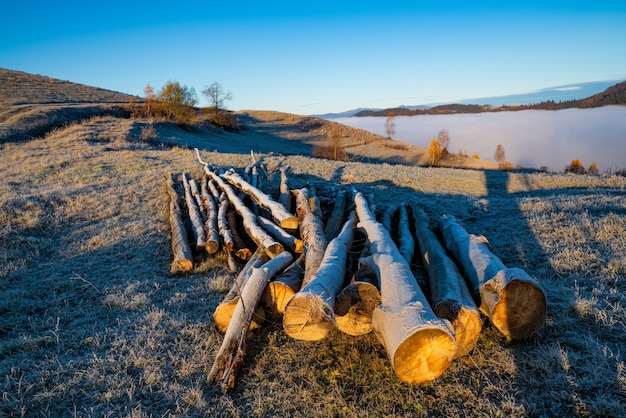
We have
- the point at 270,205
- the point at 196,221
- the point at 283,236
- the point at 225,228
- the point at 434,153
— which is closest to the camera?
the point at 283,236

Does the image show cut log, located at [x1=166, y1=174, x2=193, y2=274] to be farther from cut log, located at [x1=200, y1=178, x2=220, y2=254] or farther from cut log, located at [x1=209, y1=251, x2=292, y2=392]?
cut log, located at [x1=209, y1=251, x2=292, y2=392]

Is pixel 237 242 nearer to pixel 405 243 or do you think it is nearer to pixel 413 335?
pixel 405 243

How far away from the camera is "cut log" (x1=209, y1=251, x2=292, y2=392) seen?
3422mm

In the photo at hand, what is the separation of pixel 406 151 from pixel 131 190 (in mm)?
46434

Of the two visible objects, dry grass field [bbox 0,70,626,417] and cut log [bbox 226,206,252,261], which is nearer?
dry grass field [bbox 0,70,626,417]

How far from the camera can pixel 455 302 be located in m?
3.57

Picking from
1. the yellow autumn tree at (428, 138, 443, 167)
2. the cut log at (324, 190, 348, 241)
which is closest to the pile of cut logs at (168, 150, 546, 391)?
the cut log at (324, 190, 348, 241)

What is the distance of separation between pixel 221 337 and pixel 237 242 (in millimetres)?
2732

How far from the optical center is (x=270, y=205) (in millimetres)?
7551

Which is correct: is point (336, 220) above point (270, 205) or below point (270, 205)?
below

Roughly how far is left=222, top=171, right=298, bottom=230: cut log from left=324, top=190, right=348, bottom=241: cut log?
0.65 metres

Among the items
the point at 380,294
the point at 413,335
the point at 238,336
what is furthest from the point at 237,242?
the point at 413,335

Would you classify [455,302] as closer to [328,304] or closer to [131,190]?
[328,304]

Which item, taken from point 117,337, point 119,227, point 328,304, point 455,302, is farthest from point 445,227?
point 119,227
